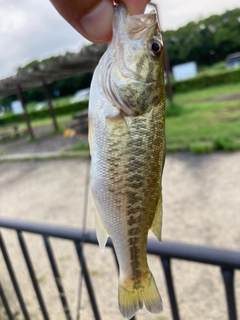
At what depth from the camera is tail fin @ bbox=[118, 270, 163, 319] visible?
87 centimetres

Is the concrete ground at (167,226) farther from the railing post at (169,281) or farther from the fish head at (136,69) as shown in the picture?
the fish head at (136,69)

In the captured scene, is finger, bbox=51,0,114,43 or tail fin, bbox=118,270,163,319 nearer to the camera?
finger, bbox=51,0,114,43

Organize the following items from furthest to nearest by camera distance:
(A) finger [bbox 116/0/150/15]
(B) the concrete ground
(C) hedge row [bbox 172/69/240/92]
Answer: (C) hedge row [bbox 172/69/240/92]
(B) the concrete ground
(A) finger [bbox 116/0/150/15]

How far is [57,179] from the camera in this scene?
7895 mm

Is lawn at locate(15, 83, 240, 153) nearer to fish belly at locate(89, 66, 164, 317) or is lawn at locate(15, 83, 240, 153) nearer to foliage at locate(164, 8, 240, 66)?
fish belly at locate(89, 66, 164, 317)

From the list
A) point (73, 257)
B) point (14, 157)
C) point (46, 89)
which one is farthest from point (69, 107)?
point (73, 257)

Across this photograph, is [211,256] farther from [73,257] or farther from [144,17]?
[73,257]

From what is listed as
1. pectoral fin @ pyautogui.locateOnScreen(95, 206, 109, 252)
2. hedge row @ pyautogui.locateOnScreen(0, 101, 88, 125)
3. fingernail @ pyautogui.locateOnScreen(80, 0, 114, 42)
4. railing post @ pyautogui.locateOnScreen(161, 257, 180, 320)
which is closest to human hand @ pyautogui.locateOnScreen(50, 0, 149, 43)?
fingernail @ pyautogui.locateOnScreen(80, 0, 114, 42)

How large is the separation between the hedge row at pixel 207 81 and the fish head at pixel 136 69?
2326cm

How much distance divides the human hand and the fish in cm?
8

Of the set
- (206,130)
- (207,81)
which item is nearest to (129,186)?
(206,130)

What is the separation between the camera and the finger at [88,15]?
0.63 meters

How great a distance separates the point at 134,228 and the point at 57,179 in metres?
7.18

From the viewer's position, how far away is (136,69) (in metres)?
0.91
